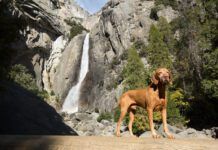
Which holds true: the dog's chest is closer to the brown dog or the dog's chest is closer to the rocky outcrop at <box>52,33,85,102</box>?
the brown dog

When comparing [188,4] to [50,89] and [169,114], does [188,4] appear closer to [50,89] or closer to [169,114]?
[169,114]

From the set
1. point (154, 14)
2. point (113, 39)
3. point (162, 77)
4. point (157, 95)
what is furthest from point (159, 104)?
point (113, 39)

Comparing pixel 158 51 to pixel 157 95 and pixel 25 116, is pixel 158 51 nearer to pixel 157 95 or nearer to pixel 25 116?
pixel 25 116

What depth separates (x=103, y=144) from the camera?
108 inches

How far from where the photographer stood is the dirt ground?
2.47 meters

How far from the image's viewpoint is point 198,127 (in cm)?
2612

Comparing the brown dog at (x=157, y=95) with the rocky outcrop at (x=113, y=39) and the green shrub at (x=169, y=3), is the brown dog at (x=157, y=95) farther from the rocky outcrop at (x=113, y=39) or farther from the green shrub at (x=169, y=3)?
the green shrub at (x=169, y=3)

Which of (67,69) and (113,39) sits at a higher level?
(113,39)

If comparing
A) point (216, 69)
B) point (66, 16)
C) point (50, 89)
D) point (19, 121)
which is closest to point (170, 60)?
point (216, 69)

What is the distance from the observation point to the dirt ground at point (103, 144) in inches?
97.1

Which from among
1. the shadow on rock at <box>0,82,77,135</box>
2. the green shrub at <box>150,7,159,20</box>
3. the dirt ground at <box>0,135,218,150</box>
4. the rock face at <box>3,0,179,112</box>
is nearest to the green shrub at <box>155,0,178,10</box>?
the rock face at <box>3,0,179,112</box>

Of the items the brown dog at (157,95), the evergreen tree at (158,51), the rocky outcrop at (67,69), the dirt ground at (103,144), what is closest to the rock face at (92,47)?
the rocky outcrop at (67,69)

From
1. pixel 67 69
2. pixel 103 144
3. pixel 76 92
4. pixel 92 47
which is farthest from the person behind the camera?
pixel 67 69

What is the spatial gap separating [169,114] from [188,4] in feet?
64.7
